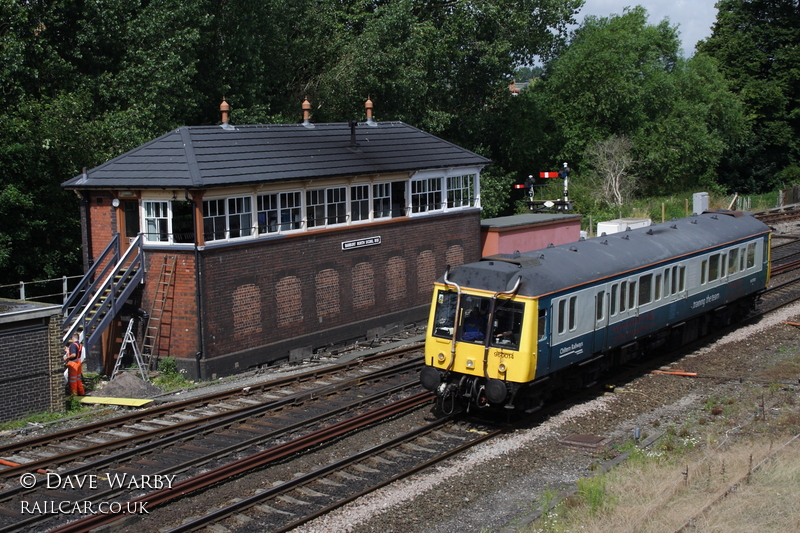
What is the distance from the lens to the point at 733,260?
20.8 meters

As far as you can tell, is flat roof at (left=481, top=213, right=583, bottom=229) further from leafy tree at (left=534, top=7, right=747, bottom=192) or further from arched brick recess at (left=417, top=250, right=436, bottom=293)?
leafy tree at (left=534, top=7, right=747, bottom=192)

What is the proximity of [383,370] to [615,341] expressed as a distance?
5.09 meters

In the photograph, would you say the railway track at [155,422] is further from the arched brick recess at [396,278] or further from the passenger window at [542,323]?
the passenger window at [542,323]

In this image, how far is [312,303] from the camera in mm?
20516

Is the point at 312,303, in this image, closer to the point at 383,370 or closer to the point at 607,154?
the point at 383,370

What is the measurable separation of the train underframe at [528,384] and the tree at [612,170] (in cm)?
2761

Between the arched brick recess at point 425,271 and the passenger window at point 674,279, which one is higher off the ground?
the passenger window at point 674,279

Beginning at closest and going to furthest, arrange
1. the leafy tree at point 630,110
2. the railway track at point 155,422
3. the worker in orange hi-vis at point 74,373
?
1. the railway track at point 155,422
2. the worker in orange hi-vis at point 74,373
3. the leafy tree at point 630,110

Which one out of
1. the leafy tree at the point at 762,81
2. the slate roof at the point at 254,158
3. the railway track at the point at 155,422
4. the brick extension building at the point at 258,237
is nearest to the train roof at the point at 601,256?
the railway track at the point at 155,422

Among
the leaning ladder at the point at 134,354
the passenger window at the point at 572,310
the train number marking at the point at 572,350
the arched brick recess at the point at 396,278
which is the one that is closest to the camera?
the train number marking at the point at 572,350

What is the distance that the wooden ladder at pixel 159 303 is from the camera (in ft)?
58.9

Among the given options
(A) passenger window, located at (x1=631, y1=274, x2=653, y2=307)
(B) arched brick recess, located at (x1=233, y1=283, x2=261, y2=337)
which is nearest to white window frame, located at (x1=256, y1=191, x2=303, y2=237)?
(B) arched brick recess, located at (x1=233, y1=283, x2=261, y2=337)

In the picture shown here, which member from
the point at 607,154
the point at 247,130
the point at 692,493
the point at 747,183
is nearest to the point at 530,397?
the point at 692,493

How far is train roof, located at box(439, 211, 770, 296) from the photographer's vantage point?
45.6 feet
